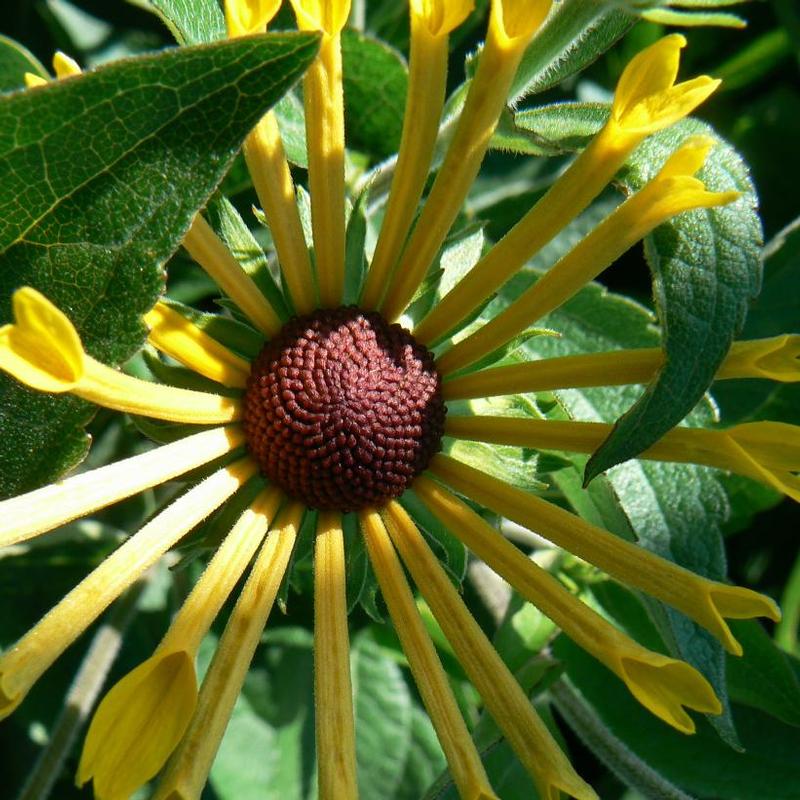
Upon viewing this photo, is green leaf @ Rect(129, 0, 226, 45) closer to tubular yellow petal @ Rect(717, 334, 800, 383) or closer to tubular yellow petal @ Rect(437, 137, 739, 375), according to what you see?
tubular yellow petal @ Rect(437, 137, 739, 375)

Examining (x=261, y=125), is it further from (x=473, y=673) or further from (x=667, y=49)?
(x=473, y=673)

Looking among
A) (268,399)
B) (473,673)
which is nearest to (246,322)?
(268,399)

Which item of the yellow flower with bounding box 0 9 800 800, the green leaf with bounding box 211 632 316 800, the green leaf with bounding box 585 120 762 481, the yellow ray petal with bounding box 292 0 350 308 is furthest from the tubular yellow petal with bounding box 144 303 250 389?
the green leaf with bounding box 211 632 316 800

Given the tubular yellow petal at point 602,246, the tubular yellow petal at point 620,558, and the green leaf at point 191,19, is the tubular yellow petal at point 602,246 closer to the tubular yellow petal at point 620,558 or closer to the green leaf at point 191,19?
the tubular yellow petal at point 620,558

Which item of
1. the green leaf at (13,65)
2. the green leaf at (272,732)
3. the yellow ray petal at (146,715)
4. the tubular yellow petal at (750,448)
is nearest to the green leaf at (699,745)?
the green leaf at (272,732)

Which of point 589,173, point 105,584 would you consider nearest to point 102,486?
point 105,584

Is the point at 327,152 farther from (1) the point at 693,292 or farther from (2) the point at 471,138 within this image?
(1) the point at 693,292

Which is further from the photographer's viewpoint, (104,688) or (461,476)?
(104,688)
